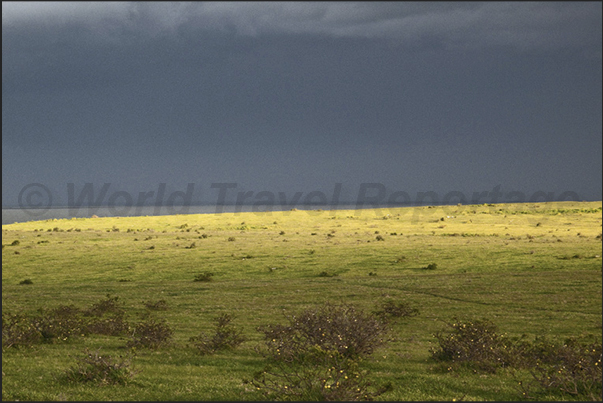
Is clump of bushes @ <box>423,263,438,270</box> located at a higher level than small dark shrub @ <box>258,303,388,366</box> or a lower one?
lower

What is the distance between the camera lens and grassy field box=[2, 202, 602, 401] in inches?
607

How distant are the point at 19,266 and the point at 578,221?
8195 centimetres

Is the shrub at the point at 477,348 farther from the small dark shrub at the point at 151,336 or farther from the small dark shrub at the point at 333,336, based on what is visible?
the small dark shrub at the point at 151,336

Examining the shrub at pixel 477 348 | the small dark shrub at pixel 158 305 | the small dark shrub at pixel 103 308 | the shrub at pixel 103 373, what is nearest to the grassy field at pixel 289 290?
the shrub at pixel 103 373

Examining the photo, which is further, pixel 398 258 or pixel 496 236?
pixel 496 236

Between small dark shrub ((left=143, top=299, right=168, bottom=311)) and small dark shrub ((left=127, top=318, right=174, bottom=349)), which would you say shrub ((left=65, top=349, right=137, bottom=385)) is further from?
small dark shrub ((left=143, top=299, right=168, bottom=311))

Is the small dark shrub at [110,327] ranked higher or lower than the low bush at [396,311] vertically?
lower

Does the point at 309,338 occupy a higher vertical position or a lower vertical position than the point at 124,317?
higher

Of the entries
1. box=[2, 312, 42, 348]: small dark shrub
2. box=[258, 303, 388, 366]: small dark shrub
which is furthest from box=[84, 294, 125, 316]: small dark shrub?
box=[258, 303, 388, 366]: small dark shrub

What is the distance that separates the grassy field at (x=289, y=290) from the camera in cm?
1541

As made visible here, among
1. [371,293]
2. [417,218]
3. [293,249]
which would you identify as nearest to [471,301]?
[371,293]

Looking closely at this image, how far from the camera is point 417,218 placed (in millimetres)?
98875

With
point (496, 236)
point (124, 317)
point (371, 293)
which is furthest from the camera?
point (496, 236)

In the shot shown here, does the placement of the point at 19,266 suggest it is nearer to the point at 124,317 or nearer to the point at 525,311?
the point at 124,317
